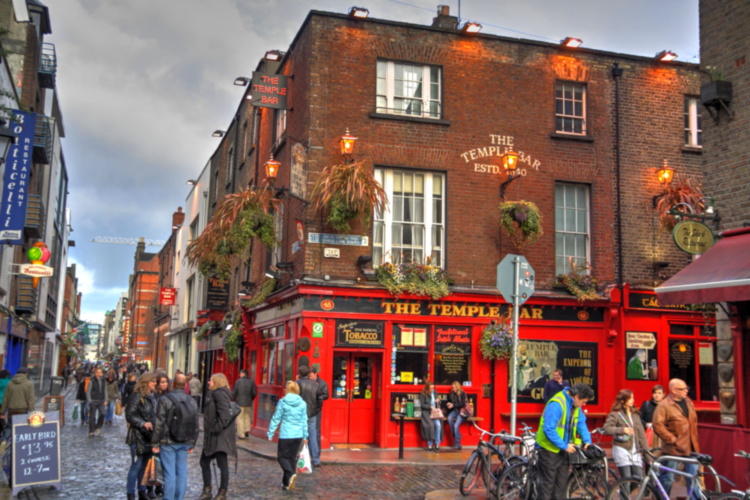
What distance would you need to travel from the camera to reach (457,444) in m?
17.0

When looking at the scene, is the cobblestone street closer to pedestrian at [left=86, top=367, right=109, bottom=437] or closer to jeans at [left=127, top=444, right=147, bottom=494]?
jeans at [left=127, top=444, right=147, bottom=494]

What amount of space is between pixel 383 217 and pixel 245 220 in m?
3.37

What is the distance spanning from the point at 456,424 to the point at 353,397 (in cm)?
248

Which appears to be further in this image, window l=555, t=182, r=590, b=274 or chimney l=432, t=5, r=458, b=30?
chimney l=432, t=5, r=458, b=30

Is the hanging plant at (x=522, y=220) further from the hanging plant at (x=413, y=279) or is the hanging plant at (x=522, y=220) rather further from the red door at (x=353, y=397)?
the red door at (x=353, y=397)

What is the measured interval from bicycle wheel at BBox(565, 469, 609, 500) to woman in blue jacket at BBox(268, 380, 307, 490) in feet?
13.7

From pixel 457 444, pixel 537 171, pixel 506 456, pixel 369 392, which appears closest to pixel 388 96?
pixel 537 171

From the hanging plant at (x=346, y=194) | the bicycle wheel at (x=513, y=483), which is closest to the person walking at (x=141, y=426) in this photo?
the bicycle wheel at (x=513, y=483)

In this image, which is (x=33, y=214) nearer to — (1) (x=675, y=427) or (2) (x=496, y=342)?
(2) (x=496, y=342)

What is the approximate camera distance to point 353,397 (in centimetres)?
1759

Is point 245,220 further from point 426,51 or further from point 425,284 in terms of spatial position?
point 426,51

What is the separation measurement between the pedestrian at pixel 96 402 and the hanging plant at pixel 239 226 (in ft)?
15.1

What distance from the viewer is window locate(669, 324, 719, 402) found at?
Answer: 18859 mm

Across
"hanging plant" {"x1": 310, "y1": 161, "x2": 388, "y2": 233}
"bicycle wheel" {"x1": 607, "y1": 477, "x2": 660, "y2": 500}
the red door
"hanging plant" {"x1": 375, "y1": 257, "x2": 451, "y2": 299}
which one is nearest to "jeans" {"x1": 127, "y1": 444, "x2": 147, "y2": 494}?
"bicycle wheel" {"x1": 607, "y1": 477, "x2": 660, "y2": 500}
